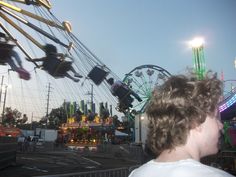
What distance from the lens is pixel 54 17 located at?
1426 cm

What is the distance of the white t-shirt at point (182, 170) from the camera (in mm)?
1518

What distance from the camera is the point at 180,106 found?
175cm

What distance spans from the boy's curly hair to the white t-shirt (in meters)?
0.13

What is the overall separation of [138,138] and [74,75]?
3.92 meters

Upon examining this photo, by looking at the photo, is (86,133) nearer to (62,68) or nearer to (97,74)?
(97,74)

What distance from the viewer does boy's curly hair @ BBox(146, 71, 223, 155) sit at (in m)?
1.75

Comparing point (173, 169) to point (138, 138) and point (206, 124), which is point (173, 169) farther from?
point (138, 138)

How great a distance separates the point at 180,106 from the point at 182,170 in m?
0.33

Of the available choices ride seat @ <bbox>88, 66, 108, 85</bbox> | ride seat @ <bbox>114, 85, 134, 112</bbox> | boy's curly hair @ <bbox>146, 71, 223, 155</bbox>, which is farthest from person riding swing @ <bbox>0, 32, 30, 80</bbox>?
boy's curly hair @ <bbox>146, 71, 223, 155</bbox>

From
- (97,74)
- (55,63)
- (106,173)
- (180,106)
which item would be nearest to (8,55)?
(55,63)

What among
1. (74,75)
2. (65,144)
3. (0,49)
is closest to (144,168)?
(0,49)

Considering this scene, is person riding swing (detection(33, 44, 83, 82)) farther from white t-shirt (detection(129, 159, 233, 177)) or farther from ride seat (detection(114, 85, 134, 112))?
white t-shirt (detection(129, 159, 233, 177))

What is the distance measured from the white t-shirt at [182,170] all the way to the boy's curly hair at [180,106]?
126 mm

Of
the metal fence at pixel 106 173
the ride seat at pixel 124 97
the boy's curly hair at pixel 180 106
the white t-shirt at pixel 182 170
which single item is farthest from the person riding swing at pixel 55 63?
the white t-shirt at pixel 182 170
